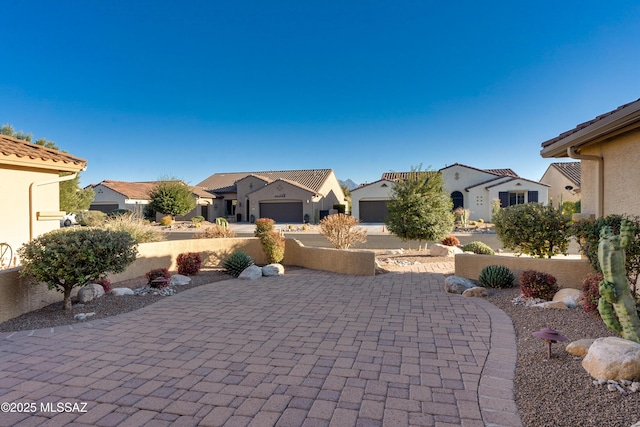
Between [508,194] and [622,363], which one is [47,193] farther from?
[508,194]

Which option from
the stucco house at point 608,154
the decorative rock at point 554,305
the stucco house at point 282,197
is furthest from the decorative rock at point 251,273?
the stucco house at point 282,197

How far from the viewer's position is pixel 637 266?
4.96 m

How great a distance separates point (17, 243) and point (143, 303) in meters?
3.80

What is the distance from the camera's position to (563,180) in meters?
33.4

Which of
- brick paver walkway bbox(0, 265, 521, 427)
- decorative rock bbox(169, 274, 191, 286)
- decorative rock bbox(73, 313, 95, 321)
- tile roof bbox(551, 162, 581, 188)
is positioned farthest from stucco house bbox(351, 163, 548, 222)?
decorative rock bbox(73, 313, 95, 321)

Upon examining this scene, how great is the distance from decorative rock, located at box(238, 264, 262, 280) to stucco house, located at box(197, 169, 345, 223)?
2448cm

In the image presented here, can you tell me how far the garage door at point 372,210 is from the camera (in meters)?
34.0

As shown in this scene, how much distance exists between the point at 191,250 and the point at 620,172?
10.9 m

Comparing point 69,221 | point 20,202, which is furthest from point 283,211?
point 20,202

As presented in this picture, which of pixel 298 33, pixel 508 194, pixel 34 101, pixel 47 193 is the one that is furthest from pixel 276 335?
pixel 508 194

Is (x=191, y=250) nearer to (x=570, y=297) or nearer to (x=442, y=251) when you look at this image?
(x=442, y=251)

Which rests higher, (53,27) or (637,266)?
(53,27)

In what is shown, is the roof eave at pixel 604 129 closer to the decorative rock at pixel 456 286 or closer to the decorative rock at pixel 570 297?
the decorative rock at pixel 570 297

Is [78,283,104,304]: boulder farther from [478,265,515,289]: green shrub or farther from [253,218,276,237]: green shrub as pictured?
[478,265,515,289]: green shrub
